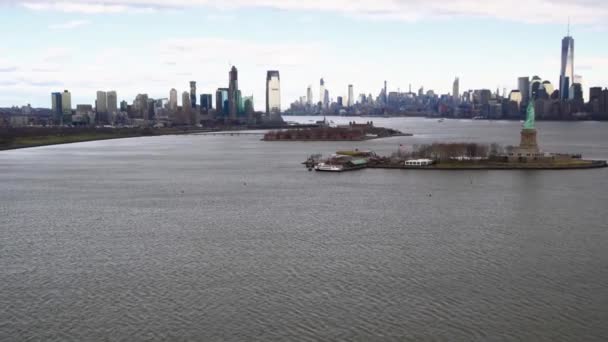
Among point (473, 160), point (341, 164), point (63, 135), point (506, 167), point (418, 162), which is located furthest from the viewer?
point (63, 135)

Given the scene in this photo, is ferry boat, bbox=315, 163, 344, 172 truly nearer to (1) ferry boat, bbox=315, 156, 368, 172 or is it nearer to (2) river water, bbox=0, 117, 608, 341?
(1) ferry boat, bbox=315, 156, 368, 172

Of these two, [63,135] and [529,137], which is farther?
[63,135]

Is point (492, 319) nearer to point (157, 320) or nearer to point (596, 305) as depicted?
point (596, 305)

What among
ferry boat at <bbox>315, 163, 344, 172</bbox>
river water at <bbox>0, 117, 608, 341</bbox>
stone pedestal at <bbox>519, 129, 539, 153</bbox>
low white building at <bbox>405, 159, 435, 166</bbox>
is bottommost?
river water at <bbox>0, 117, 608, 341</bbox>

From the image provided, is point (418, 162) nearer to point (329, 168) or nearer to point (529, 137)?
point (329, 168)

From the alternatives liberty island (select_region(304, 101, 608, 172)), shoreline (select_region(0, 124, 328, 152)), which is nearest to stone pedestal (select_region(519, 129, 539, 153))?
liberty island (select_region(304, 101, 608, 172))

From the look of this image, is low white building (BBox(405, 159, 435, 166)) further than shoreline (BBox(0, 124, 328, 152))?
No

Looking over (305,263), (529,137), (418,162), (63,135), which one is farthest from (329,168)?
(63,135)

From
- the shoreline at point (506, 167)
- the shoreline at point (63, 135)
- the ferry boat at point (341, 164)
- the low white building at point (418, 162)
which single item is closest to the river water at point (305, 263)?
the shoreline at point (506, 167)
